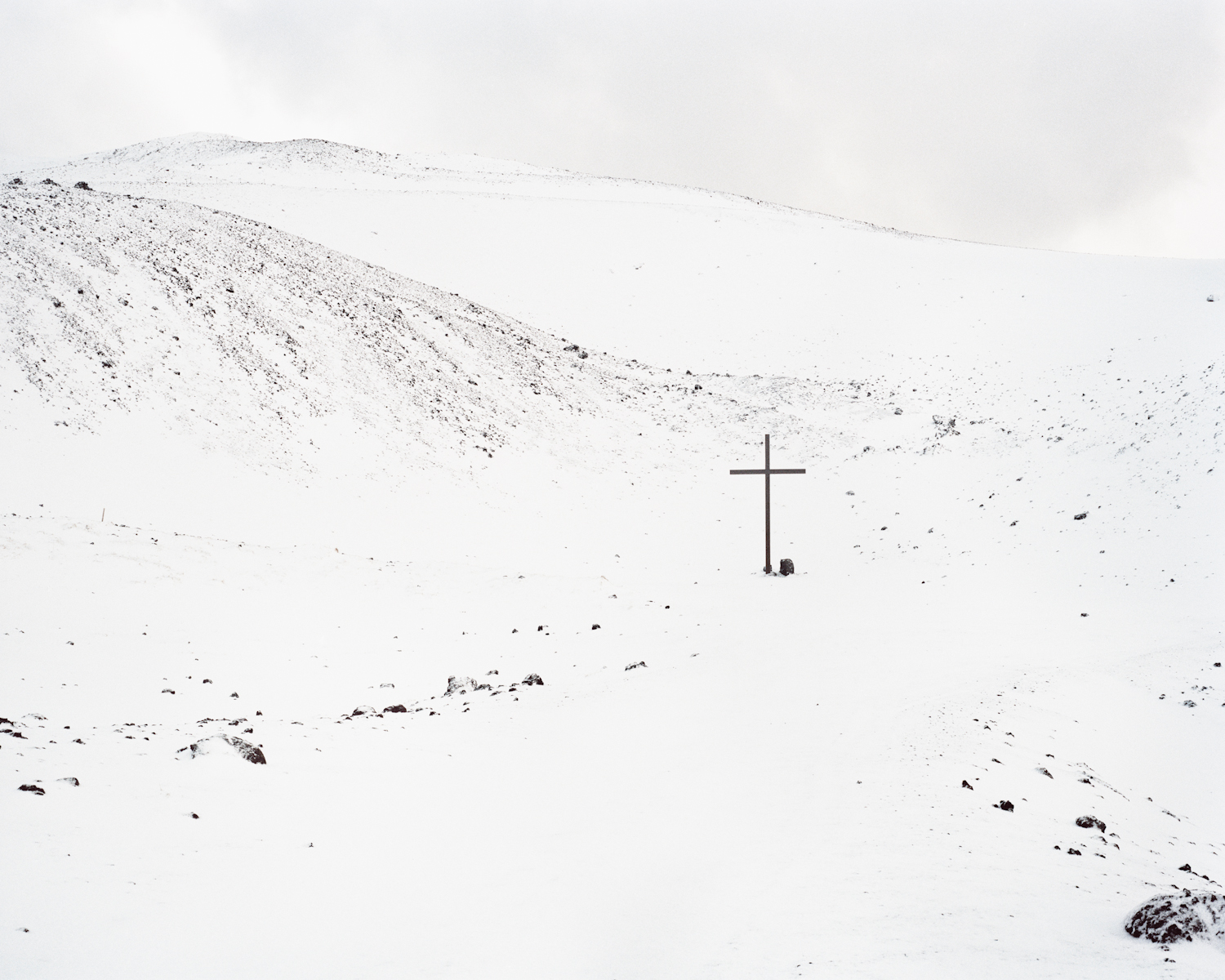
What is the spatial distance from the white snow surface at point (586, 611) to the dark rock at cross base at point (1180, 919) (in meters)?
0.12

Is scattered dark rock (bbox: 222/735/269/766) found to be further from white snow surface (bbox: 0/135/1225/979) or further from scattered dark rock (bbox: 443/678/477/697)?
scattered dark rock (bbox: 443/678/477/697)

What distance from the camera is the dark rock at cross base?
5.64 meters

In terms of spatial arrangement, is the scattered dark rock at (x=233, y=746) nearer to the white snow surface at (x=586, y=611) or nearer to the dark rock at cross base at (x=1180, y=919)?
the white snow surface at (x=586, y=611)

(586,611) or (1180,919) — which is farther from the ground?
(586,611)

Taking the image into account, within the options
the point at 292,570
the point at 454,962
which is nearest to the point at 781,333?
the point at 292,570

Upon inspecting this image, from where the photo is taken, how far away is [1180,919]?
18.6 ft

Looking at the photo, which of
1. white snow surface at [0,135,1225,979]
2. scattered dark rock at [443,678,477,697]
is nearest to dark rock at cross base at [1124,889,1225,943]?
white snow surface at [0,135,1225,979]

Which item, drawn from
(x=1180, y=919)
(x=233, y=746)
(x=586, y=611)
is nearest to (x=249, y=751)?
(x=233, y=746)

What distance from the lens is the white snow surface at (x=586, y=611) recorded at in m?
6.51

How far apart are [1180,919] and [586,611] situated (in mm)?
13602

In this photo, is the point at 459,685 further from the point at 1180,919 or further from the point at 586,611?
the point at 1180,919

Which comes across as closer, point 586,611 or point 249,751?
point 249,751

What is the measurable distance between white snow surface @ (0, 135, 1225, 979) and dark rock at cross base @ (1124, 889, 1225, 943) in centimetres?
12

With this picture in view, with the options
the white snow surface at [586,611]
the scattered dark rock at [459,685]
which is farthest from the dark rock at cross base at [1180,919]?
the scattered dark rock at [459,685]
